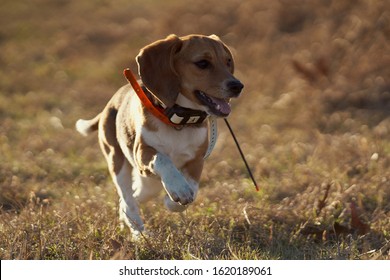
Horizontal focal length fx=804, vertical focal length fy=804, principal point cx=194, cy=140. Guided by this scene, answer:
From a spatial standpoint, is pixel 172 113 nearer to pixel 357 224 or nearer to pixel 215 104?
pixel 215 104

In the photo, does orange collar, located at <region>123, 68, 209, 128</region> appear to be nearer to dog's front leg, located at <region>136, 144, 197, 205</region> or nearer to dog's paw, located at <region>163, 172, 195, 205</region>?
dog's front leg, located at <region>136, 144, 197, 205</region>

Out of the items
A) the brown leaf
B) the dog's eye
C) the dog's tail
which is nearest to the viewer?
the dog's eye

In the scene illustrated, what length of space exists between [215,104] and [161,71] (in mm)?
405

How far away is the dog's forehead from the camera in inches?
206

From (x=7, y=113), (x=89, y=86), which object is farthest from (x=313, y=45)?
(x=7, y=113)

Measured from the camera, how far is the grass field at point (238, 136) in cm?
514

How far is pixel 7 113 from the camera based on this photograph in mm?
10898

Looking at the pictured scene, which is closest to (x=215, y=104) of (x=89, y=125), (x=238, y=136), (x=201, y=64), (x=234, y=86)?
(x=234, y=86)

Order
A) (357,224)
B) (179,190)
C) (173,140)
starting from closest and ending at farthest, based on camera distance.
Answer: (179,190)
(173,140)
(357,224)

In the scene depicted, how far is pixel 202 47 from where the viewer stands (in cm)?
526

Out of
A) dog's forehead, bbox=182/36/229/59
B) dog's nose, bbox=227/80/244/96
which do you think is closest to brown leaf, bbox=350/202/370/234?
dog's nose, bbox=227/80/244/96

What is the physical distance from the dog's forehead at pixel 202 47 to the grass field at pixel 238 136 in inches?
44.7

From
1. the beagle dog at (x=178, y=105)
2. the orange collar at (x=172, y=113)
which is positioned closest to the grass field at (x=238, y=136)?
the beagle dog at (x=178, y=105)

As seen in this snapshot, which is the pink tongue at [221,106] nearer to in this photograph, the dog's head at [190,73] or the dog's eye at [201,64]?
the dog's head at [190,73]
